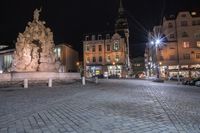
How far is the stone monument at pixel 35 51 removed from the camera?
107 feet

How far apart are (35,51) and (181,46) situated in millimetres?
45149

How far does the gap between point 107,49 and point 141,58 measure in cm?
4778

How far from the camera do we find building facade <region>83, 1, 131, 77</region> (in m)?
80.0

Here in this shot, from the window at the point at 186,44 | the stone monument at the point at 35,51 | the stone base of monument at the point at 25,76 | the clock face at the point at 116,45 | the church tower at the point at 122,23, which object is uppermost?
the church tower at the point at 122,23

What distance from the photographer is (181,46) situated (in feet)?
213

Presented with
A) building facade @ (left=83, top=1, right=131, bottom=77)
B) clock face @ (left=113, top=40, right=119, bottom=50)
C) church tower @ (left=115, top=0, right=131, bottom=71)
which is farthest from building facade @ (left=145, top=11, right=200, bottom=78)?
church tower @ (left=115, top=0, right=131, bottom=71)

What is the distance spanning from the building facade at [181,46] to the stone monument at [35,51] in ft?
121

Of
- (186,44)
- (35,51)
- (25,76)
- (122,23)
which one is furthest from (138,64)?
(25,76)

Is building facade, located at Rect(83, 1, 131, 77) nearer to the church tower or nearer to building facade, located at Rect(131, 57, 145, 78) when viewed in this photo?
the church tower

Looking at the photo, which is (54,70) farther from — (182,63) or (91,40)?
(91,40)

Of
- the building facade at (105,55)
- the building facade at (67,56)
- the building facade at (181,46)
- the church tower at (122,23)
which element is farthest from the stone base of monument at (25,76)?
the church tower at (122,23)

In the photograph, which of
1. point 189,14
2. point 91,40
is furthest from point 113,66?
point 189,14

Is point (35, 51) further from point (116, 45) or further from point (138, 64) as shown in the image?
point (138, 64)

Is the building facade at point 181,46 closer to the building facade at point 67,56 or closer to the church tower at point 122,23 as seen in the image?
the building facade at point 67,56
